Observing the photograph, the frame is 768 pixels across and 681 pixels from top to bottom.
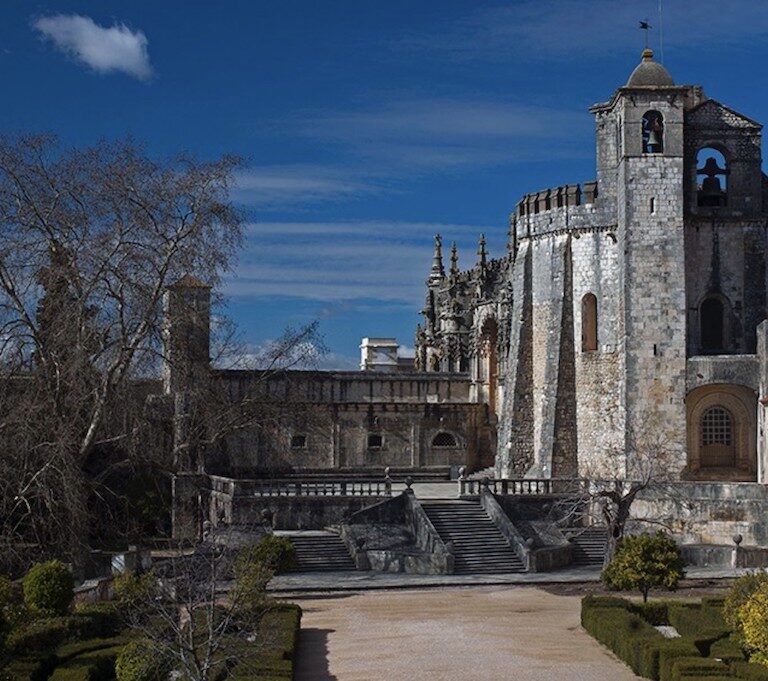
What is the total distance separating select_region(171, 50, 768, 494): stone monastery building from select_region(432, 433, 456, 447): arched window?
→ 3717 millimetres

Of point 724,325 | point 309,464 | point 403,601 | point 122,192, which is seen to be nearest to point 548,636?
point 403,601

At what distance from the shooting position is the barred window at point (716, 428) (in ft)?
147

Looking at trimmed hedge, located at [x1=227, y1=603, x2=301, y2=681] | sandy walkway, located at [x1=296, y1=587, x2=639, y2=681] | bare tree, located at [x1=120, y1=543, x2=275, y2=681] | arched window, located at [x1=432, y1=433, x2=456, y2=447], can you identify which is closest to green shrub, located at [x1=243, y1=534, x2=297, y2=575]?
sandy walkway, located at [x1=296, y1=587, x2=639, y2=681]

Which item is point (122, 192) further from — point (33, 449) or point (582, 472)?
point (582, 472)

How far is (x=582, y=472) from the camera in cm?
4647

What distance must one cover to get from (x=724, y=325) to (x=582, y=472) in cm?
747

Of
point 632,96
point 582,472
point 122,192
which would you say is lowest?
point 582,472

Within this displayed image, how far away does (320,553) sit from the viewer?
126 feet

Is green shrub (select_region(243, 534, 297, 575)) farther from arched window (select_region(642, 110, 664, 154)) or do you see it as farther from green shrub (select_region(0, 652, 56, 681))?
arched window (select_region(642, 110, 664, 154))

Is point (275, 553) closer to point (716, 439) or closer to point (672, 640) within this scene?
point (672, 640)

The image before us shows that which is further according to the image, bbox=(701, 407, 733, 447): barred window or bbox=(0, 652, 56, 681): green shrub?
bbox=(701, 407, 733, 447): barred window

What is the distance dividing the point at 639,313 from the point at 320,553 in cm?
1444

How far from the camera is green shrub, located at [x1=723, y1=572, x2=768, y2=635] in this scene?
24.4 m

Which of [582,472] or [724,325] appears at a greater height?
[724,325]
